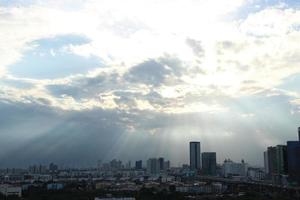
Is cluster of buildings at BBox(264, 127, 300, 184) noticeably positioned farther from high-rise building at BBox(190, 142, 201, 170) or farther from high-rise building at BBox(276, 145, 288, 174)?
high-rise building at BBox(190, 142, 201, 170)

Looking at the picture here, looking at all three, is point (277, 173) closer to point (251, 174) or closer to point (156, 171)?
point (251, 174)

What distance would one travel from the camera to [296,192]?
26.4 meters

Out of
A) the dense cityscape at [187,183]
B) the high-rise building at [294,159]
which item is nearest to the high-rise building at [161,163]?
the dense cityscape at [187,183]

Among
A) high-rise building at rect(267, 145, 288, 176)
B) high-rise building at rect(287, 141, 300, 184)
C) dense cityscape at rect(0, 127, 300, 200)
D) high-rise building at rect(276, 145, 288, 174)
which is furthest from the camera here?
high-rise building at rect(267, 145, 288, 176)

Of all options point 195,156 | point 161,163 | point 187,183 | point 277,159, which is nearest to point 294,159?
point 277,159

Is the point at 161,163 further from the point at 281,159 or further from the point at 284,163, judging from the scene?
the point at 284,163

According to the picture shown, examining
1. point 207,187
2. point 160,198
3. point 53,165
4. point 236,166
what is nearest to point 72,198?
point 160,198

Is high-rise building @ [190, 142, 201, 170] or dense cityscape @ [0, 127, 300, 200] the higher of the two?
high-rise building @ [190, 142, 201, 170]

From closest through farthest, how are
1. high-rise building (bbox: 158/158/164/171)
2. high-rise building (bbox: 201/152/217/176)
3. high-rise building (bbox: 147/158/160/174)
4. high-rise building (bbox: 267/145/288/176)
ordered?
high-rise building (bbox: 267/145/288/176)
high-rise building (bbox: 201/152/217/176)
high-rise building (bbox: 147/158/160/174)
high-rise building (bbox: 158/158/164/171)

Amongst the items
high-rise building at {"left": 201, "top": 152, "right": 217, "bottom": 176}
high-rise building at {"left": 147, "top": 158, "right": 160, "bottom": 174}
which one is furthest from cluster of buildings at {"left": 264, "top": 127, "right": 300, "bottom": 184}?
high-rise building at {"left": 147, "top": 158, "right": 160, "bottom": 174}

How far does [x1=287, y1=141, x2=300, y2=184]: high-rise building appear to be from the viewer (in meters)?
34.1

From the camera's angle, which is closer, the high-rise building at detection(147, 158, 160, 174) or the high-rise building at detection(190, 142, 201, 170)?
the high-rise building at detection(190, 142, 201, 170)

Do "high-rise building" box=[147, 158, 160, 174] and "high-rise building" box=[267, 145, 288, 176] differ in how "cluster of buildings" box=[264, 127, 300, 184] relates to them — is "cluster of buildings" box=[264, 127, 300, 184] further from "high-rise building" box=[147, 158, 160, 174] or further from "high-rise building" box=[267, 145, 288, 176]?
"high-rise building" box=[147, 158, 160, 174]

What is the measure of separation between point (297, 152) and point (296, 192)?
8.34 meters
